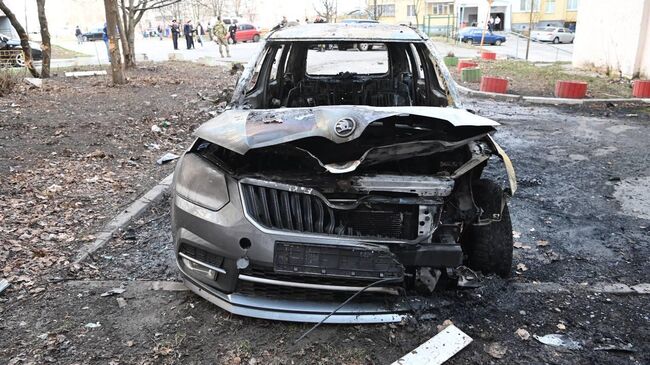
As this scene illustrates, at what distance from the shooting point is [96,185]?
507cm

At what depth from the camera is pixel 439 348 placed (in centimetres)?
257

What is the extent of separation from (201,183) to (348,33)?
2057 millimetres

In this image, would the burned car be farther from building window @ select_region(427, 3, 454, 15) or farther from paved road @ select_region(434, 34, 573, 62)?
building window @ select_region(427, 3, 454, 15)

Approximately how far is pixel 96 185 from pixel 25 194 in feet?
2.11

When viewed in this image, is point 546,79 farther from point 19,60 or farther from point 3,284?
point 19,60

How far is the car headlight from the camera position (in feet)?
8.81

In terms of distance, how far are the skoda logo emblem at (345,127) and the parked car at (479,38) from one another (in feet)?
117

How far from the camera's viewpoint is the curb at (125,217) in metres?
3.72

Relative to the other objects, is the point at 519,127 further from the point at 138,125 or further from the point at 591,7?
the point at 591,7

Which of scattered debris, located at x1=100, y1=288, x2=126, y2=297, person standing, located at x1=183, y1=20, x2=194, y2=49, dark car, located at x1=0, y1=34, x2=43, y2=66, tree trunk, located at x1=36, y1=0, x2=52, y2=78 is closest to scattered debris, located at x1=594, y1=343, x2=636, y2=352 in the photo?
scattered debris, located at x1=100, y1=288, x2=126, y2=297

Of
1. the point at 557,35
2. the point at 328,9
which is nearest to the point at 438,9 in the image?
the point at 557,35

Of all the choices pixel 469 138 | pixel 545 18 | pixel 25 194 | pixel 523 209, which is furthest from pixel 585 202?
pixel 545 18

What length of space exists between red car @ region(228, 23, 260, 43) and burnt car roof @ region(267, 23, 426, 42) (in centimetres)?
3623

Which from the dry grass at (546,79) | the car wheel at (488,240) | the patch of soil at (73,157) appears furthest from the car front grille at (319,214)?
the dry grass at (546,79)
